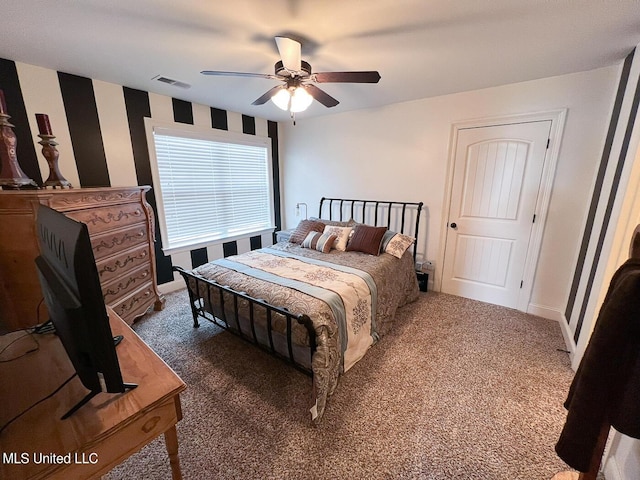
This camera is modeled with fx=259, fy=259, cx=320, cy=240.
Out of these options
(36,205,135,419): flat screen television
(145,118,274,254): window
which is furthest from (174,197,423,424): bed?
(145,118,274,254): window

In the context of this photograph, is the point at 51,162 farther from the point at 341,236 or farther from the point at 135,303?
the point at 341,236

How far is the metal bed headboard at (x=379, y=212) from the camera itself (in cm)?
344

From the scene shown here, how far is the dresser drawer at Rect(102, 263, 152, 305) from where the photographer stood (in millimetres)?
2225

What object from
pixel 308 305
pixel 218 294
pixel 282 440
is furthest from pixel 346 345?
pixel 218 294

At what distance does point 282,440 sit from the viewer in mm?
1507

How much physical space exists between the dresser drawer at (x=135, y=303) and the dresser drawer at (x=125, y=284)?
0.05 m

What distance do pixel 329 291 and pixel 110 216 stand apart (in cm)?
203

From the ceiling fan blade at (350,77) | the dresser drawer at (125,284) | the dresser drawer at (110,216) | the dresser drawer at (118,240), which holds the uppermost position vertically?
the ceiling fan blade at (350,77)

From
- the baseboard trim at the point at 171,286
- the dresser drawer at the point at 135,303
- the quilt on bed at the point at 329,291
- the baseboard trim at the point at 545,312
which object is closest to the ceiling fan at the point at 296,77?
the quilt on bed at the point at 329,291

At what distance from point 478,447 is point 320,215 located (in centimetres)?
327

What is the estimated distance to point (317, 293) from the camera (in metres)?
1.93

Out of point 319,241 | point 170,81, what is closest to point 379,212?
point 319,241

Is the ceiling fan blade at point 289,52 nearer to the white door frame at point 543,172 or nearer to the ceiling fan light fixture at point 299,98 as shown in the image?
the ceiling fan light fixture at point 299,98

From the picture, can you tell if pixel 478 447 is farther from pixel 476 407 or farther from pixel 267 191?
pixel 267 191
